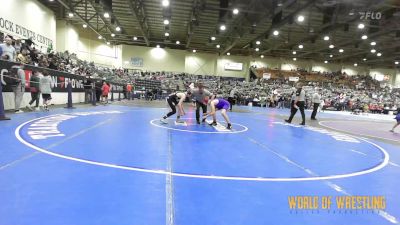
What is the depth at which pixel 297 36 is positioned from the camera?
116 ft

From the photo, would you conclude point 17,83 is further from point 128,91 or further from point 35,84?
point 128,91

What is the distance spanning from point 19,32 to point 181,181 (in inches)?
920

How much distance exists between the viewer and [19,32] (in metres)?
22.2

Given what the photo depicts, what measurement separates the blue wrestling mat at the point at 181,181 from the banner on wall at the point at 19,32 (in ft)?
53.2

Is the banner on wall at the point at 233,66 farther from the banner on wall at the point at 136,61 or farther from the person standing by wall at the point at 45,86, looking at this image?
the person standing by wall at the point at 45,86

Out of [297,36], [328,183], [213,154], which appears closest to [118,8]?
[297,36]

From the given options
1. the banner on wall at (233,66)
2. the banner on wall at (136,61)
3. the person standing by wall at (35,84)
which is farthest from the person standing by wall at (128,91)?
the banner on wall at (233,66)

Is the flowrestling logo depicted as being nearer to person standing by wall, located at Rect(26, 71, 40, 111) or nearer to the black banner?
the black banner

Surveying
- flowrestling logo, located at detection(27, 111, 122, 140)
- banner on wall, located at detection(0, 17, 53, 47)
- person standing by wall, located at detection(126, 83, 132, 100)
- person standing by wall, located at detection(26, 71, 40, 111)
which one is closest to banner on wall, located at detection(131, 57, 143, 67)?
person standing by wall, located at detection(126, 83, 132, 100)

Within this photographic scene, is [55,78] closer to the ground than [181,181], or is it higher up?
higher up

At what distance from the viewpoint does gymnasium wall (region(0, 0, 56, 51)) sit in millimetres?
20431

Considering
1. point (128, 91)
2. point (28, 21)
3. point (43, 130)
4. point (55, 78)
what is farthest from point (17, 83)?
point (128, 91)

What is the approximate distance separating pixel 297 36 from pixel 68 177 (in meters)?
35.5

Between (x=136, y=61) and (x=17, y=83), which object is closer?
(x=17, y=83)
